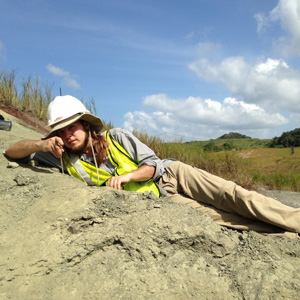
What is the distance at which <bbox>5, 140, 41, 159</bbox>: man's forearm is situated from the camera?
8.68ft

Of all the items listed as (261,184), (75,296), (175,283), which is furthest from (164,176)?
(261,184)

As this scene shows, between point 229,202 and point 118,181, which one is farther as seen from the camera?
point 229,202

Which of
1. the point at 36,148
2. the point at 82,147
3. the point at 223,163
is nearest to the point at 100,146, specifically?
the point at 82,147

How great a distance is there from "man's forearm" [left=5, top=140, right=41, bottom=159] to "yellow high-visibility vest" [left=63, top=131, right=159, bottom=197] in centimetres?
32

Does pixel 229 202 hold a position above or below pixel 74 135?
below

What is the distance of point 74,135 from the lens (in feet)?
8.69

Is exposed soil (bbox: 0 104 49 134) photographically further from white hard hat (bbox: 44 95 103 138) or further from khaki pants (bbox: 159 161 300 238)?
khaki pants (bbox: 159 161 300 238)

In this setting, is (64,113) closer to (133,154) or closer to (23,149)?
(23,149)

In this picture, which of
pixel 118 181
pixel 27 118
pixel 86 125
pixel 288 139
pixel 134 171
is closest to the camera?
pixel 118 181

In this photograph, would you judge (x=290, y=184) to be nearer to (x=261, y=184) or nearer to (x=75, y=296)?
(x=261, y=184)

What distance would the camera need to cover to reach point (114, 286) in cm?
154

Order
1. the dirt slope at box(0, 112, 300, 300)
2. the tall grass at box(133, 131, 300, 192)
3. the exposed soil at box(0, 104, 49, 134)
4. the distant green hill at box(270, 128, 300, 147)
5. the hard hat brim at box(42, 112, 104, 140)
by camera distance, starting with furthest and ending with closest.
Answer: the distant green hill at box(270, 128, 300, 147) < the tall grass at box(133, 131, 300, 192) < the exposed soil at box(0, 104, 49, 134) < the hard hat brim at box(42, 112, 104, 140) < the dirt slope at box(0, 112, 300, 300)

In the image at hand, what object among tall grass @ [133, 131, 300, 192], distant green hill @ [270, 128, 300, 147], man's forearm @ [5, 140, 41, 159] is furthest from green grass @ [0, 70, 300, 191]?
distant green hill @ [270, 128, 300, 147]

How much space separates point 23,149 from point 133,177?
1.14 m
